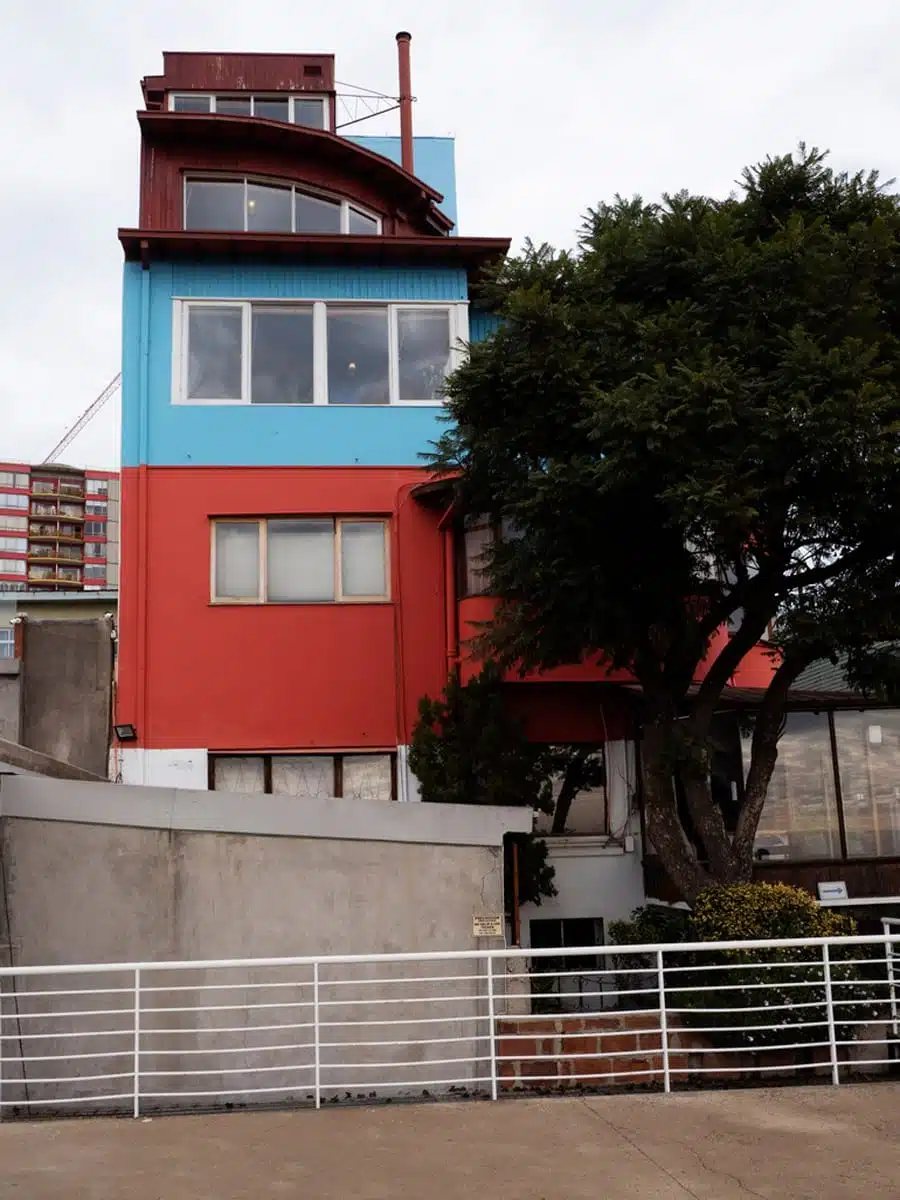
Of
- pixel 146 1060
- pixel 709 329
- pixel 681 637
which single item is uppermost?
pixel 709 329

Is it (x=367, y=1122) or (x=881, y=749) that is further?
(x=881, y=749)

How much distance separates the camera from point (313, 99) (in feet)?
69.2

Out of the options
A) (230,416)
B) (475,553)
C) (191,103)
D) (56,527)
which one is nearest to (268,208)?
(191,103)

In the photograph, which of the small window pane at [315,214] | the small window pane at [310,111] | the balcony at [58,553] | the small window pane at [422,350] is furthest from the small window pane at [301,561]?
the balcony at [58,553]

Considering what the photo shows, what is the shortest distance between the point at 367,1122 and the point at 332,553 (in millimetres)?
11161

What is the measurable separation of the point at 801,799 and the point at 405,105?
15.3m

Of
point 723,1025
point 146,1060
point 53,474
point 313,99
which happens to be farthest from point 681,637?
point 53,474

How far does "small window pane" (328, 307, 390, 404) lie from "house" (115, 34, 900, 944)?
0.03 metres

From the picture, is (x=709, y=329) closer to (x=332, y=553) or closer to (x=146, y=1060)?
(x=332, y=553)

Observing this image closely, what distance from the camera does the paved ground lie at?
634cm

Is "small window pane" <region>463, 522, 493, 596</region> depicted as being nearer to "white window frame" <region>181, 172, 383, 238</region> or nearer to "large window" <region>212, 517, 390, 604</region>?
"large window" <region>212, 517, 390, 604</region>

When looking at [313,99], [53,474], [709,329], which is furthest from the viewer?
[53,474]

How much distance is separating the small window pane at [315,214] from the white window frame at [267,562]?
516 centimetres

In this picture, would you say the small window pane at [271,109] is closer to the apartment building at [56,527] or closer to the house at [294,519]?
the house at [294,519]
